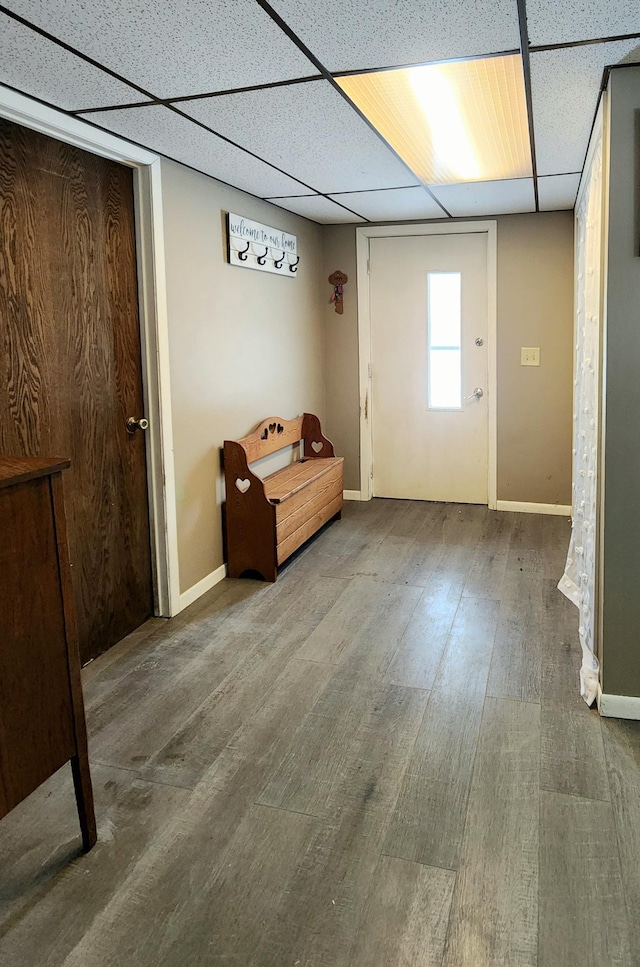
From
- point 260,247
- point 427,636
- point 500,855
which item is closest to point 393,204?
point 260,247

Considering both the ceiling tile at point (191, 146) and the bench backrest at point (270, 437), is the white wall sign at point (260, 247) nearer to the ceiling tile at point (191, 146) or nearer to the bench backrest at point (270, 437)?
the ceiling tile at point (191, 146)

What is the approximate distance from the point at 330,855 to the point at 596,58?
7.55 feet

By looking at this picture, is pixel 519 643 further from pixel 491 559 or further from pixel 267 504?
pixel 267 504

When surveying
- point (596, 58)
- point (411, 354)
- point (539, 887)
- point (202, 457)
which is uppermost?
point (596, 58)

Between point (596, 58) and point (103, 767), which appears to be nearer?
point (596, 58)

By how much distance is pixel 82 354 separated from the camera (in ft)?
9.16

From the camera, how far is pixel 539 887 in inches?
67.4

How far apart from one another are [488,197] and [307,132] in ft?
5.81

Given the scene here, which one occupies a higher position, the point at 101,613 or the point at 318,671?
the point at 101,613

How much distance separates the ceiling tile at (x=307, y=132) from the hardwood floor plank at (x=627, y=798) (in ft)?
7.36

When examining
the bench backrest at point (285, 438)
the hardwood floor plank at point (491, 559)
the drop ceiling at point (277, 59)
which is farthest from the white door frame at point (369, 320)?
the drop ceiling at point (277, 59)

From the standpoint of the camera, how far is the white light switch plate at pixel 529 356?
192 inches

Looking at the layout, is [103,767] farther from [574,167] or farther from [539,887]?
[574,167]

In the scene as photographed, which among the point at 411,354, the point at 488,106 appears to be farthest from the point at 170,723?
the point at 411,354
